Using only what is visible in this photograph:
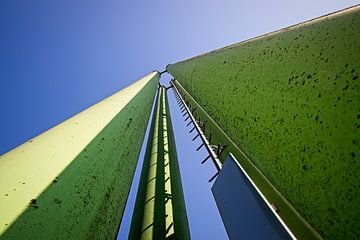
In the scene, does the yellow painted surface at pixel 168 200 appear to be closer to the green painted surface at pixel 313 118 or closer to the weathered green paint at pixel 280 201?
the weathered green paint at pixel 280 201

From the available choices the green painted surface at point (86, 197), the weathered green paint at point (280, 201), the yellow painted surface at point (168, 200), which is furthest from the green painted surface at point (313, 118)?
the yellow painted surface at point (168, 200)

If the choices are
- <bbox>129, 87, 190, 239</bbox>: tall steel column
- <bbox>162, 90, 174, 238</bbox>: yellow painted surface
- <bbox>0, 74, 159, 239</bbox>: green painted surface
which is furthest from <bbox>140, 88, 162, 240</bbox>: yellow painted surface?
<bbox>0, 74, 159, 239</bbox>: green painted surface

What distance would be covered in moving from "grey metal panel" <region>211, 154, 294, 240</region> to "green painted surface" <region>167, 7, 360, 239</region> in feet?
0.61

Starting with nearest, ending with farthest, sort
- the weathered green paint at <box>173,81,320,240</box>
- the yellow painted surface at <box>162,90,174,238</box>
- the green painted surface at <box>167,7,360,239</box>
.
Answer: the green painted surface at <box>167,7,360,239</box> < the weathered green paint at <box>173,81,320,240</box> < the yellow painted surface at <box>162,90,174,238</box>

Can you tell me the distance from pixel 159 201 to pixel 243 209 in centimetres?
474

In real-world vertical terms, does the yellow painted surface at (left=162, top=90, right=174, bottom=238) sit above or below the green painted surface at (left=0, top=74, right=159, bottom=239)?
below

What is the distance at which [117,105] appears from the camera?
11.9 feet

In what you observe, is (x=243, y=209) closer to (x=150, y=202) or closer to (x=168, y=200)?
(x=168, y=200)

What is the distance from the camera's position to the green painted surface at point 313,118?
111 cm

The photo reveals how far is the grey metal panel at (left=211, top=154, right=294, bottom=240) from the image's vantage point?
140cm

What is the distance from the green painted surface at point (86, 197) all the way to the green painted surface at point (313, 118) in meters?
1.26

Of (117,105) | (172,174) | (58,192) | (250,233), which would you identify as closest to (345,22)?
(250,233)

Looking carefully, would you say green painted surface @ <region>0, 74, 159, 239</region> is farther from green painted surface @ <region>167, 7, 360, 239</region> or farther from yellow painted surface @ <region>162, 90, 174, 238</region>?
yellow painted surface @ <region>162, 90, 174, 238</region>

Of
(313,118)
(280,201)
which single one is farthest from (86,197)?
(313,118)
